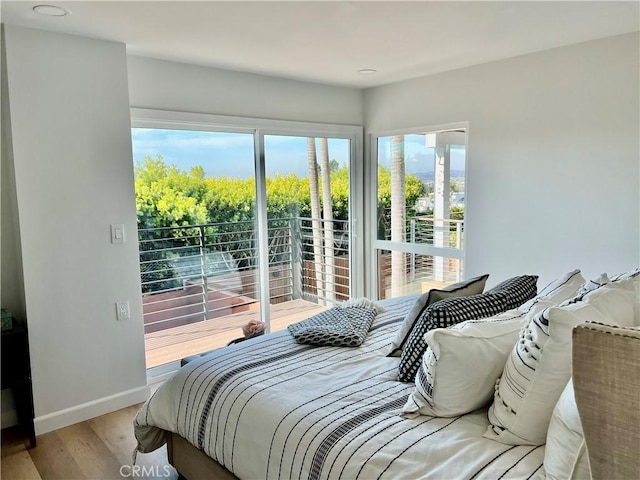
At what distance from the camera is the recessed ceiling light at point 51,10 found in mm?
2354

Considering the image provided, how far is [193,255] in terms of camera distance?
3.86 meters

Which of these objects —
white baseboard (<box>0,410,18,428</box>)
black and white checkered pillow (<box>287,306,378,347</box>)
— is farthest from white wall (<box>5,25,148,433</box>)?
black and white checkered pillow (<box>287,306,378,347</box>)

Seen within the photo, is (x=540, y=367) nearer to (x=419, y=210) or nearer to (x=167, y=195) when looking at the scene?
(x=167, y=195)

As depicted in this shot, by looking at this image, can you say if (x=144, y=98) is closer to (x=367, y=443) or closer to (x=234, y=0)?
(x=234, y=0)

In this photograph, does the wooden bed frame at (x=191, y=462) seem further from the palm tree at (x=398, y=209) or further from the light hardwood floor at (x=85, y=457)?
the palm tree at (x=398, y=209)

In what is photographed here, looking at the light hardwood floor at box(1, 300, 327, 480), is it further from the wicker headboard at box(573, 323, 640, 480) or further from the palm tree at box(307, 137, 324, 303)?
the palm tree at box(307, 137, 324, 303)

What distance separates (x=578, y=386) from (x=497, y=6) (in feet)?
6.81

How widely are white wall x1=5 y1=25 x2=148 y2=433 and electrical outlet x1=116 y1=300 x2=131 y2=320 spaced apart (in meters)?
0.04

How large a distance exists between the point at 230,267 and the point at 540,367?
3059mm

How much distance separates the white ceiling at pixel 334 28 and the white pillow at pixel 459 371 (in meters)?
1.67

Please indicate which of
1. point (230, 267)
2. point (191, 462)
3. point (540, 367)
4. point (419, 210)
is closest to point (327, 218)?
point (419, 210)

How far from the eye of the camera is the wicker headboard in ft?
3.26

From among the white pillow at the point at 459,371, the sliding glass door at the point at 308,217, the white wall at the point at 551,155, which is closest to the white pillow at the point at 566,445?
the white pillow at the point at 459,371

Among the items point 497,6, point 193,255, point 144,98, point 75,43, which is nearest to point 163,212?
A: point 193,255
